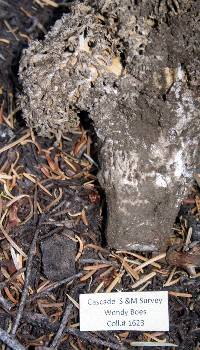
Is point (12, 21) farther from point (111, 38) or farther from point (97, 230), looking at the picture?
point (97, 230)

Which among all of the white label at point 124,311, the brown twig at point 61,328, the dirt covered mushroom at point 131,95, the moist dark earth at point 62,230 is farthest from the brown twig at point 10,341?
the dirt covered mushroom at point 131,95

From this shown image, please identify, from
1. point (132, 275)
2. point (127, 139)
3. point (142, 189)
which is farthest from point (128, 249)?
point (127, 139)

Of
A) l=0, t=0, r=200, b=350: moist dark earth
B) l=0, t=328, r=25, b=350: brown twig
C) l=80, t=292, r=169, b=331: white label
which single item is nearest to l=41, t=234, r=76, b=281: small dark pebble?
l=0, t=0, r=200, b=350: moist dark earth

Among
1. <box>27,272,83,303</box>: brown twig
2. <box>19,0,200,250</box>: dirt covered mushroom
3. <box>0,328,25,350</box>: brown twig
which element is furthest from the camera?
<box>27,272,83,303</box>: brown twig

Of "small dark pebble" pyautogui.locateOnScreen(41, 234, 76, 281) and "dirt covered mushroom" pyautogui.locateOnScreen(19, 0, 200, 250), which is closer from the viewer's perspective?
"dirt covered mushroom" pyautogui.locateOnScreen(19, 0, 200, 250)

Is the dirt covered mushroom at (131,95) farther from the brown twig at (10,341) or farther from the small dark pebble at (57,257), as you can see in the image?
the brown twig at (10,341)

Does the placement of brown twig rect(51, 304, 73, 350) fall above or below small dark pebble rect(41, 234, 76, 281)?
below

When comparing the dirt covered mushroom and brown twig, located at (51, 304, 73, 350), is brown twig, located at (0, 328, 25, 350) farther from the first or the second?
the dirt covered mushroom
